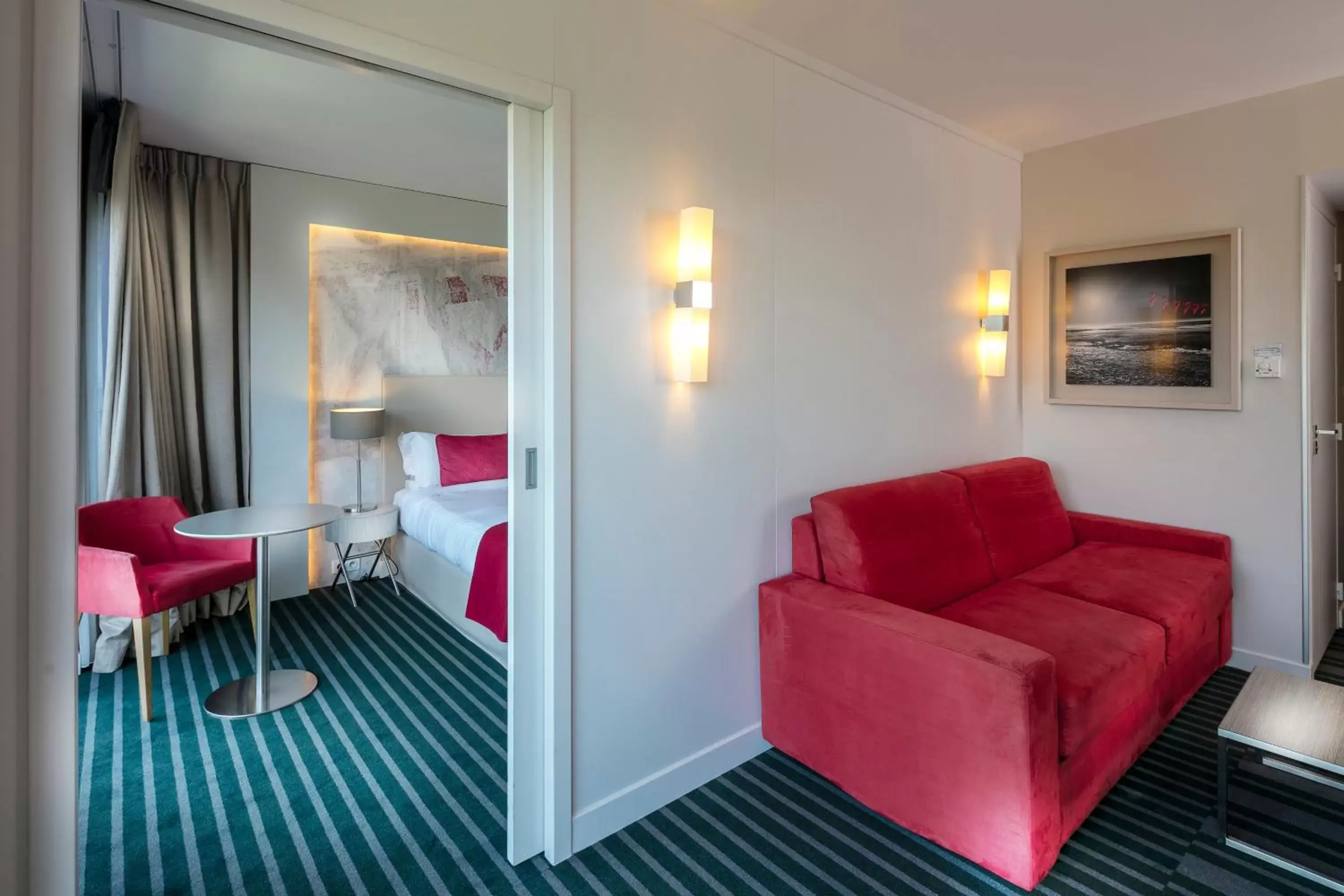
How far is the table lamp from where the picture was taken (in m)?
4.30

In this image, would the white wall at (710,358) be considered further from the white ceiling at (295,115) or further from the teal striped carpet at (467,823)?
the white ceiling at (295,115)

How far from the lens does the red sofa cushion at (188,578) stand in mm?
2953

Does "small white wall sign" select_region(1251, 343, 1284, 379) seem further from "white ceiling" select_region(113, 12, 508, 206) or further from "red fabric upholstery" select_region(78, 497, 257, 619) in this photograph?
"red fabric upholstery" select_region(78, 497, 257, 619)

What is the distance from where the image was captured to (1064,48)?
2.65 m

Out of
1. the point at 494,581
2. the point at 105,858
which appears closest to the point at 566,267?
the point at 494,581

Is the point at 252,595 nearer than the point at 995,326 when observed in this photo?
Yes

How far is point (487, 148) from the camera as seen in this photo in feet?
12.6

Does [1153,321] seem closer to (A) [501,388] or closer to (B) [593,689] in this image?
(B) [593,689]

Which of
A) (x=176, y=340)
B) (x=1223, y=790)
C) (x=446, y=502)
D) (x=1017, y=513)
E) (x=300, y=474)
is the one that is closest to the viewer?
(x=1223, y=790)

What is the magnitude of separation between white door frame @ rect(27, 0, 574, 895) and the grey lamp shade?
8.97 feet

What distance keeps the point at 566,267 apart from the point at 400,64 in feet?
2.05

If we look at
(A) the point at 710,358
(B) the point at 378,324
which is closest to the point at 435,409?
(B) the point at 378,324

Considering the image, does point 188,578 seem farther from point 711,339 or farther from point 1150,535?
point 1150,535

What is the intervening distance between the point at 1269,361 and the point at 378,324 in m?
4.89
